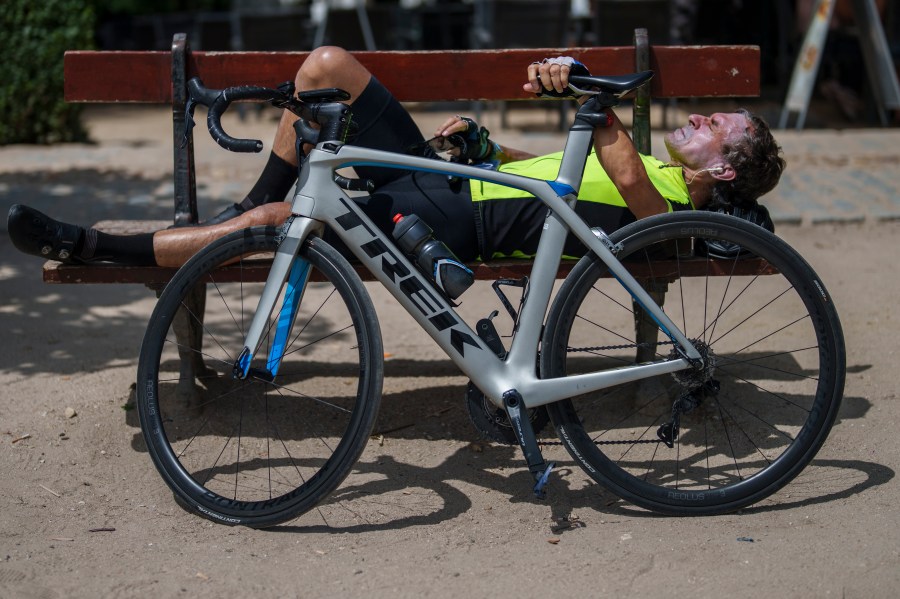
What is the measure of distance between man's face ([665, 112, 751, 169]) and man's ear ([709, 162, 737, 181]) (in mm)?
30

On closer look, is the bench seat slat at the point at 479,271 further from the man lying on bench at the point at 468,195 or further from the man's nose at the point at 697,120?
the man's nose at the point at 697,120

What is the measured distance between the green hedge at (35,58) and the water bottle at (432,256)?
6.23m

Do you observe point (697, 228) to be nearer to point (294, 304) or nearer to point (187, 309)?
point (294, 304)

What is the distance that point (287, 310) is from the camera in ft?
10.6

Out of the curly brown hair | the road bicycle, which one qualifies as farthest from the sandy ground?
the curly brown hair

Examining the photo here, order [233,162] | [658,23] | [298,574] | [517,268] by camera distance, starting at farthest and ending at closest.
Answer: [658,23] < [233,162] < [517,268] < [298,574]

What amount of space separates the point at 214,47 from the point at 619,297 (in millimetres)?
8079

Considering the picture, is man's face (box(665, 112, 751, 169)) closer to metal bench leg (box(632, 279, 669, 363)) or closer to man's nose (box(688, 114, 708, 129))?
man's nose (box(688, 114, 708, 129))

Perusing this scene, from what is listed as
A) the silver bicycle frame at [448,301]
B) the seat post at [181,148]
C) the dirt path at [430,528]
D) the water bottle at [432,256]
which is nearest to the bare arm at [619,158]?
the silver bicycle frame at [448,301]

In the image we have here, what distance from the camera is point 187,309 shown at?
12.1 ft

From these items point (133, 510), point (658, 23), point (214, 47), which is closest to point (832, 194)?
point (658, 23)

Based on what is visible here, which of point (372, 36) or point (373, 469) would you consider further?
point (372, 36)

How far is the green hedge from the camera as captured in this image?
873 centimetres

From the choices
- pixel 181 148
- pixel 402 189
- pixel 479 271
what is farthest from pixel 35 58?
pixel 479 271
